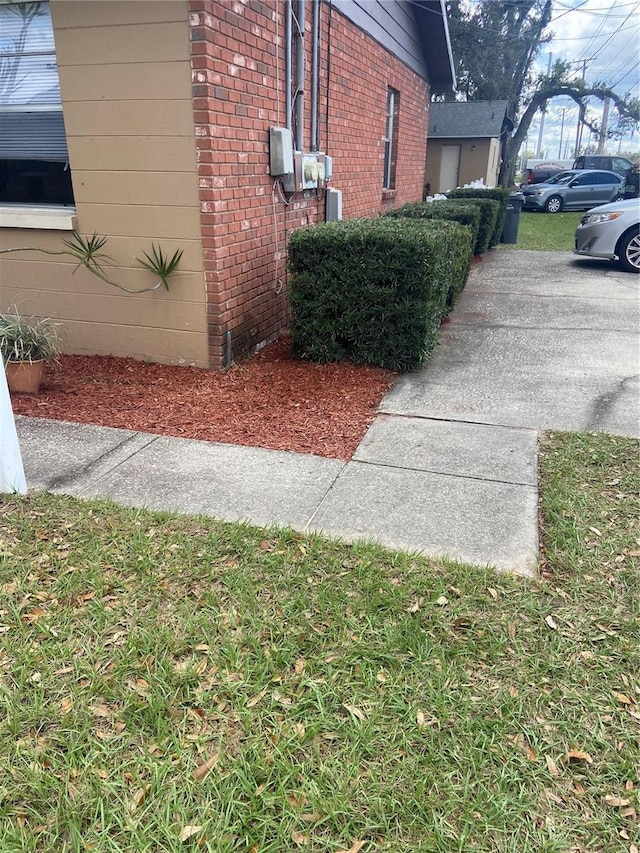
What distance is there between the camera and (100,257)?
5328mm

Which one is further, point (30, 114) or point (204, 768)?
point (30, 114)

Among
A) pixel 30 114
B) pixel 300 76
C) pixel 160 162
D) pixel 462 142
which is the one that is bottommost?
pixel 160 162

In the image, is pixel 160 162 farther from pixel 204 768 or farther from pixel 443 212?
pixel 443 212

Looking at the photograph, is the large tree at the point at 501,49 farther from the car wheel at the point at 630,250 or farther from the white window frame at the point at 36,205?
the white window frame at the point at 36,205

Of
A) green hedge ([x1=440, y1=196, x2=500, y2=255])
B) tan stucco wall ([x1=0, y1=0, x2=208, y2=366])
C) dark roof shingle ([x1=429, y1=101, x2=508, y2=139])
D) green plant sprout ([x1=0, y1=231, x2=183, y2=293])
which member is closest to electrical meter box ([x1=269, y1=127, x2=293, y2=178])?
tan stucco wall ([x1=0, y1=0, x2=208, y2=366])

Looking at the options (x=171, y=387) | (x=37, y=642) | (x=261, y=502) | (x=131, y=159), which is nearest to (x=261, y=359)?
(x=171, y=387)

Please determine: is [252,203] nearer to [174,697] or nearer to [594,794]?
[174,697]

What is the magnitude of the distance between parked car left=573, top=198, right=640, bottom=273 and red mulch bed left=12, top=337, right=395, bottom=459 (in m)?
7.75

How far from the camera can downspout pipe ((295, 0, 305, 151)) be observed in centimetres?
617

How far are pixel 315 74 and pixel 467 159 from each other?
71.8 feet

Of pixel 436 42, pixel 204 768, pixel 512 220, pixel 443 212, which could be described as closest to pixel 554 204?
pixel 512 220

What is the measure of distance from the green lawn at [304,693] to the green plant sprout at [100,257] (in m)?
2.57

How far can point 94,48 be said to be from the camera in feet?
15.6

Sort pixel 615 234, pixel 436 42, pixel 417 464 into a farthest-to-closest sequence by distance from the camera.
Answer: pixel 436 42
pixel 615 234
pixel 417 464
